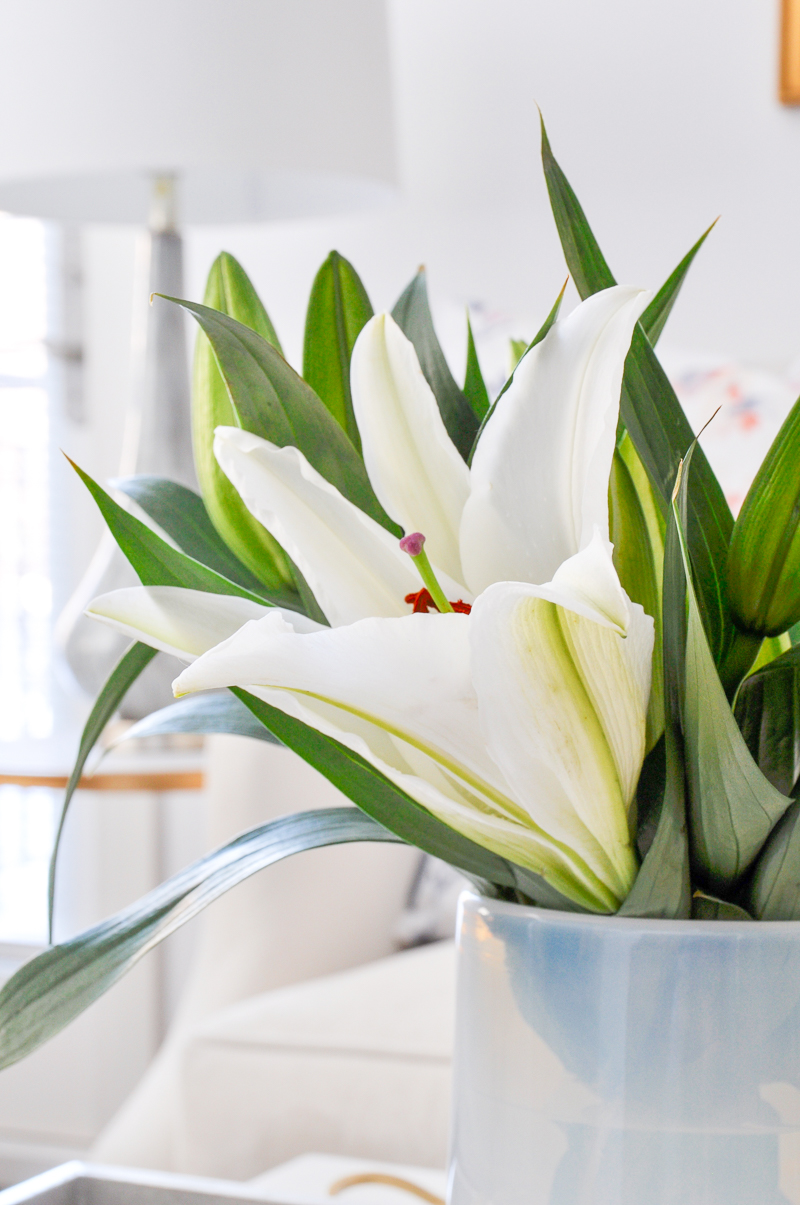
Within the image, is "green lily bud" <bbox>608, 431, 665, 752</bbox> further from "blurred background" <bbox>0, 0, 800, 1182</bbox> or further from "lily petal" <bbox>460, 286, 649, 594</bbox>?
"blurred background" <bbox>0, 0, 800, 1182</bbox>

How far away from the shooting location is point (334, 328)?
1.04 feet

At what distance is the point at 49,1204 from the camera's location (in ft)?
1.42

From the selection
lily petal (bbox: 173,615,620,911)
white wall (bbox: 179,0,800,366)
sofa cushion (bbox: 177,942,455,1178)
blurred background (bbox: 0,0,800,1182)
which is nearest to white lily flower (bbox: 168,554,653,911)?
lily petal (bbox: 173,615,620,911)

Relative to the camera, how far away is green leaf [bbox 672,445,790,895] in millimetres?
232

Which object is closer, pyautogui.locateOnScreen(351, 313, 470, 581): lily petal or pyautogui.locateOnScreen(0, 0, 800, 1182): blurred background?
pyautogui.locateOnScreen(351, 313, 470, 581): lily petal

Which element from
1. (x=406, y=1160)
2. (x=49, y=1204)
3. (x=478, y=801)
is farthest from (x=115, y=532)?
(x=406, y=1160)

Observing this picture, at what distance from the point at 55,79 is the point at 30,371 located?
899 mm

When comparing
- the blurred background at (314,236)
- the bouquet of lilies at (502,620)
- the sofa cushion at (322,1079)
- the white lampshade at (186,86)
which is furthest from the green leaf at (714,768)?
the white lampshade at (186,86)

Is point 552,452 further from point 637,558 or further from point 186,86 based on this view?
point 186,86

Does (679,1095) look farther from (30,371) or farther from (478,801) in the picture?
(30,371)

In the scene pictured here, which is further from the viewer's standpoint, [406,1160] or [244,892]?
[244,892]

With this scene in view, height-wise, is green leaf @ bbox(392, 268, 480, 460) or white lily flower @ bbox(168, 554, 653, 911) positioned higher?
green leaf @ bbox(392, 268, 480, 460)

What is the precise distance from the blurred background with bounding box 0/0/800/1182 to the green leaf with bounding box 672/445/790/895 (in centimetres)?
116

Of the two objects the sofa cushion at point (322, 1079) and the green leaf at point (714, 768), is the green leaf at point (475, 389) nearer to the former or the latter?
the green leaf at point (714, 768)
